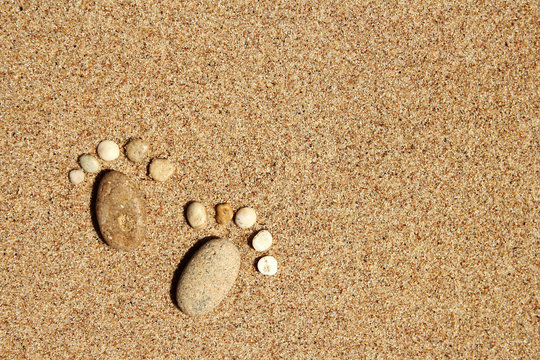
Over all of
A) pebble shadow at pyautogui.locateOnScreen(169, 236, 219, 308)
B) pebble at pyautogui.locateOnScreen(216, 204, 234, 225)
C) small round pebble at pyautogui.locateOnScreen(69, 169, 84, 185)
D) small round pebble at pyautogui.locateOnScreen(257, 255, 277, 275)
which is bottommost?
small round pebble at pyautogui.locateOnScreen(257, 255, 277, 275)

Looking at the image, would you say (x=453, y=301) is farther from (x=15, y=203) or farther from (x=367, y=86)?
(x=15, y=203)

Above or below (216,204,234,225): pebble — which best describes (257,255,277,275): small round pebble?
below

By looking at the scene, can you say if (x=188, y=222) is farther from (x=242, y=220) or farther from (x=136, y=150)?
(x=136, y=150)

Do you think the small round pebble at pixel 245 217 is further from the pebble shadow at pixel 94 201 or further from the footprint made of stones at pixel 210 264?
the pebble shadow at pixel 94 201

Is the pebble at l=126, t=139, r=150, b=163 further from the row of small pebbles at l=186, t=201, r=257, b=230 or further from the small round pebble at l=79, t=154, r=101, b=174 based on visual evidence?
the row of small pebbles at l=186, t=201, r=257, b=230

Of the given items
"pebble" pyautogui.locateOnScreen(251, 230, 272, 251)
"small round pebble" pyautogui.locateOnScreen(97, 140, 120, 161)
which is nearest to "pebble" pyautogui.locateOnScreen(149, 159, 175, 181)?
"small round pebble" pyautogui.locateOnScreen(97, 140, 120, 161)

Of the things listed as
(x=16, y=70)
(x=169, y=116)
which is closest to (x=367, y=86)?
(x=169, y=116)
